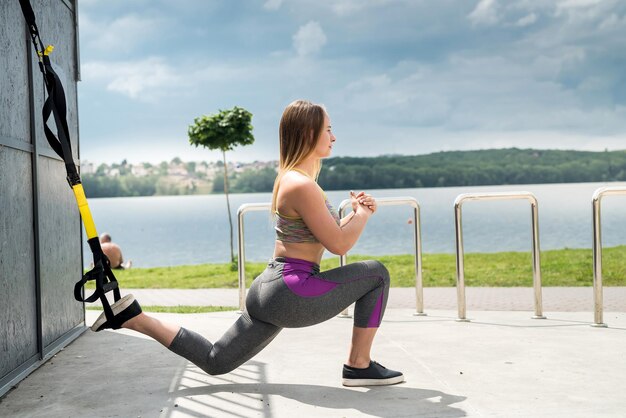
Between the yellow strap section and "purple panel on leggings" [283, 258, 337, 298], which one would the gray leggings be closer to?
"purple panel on leggings" [283, 258, 337, 298]

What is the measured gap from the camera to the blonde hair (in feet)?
11.7

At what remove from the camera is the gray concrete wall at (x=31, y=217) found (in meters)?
3.85

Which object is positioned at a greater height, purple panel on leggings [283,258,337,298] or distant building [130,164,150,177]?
distant building [130,164,150,177]

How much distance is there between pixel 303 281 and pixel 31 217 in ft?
5.93

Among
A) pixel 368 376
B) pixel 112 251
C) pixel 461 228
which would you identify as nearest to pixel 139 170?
pixel 112 251

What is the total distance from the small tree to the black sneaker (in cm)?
1229

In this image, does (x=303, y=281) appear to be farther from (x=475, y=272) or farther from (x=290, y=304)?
(x=475, y=272)

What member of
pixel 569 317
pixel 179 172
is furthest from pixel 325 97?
pixel 569 317

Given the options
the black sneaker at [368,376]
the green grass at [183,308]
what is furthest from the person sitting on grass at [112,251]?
the black sneaker at [368,376]

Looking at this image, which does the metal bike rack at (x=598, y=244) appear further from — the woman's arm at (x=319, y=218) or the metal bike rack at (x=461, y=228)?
the woman's arm at (x=319, y=218)

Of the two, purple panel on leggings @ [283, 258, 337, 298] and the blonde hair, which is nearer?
purple panel on leggings @ [283, 258, 337, 298]

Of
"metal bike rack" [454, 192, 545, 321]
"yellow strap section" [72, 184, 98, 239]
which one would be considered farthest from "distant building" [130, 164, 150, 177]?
"yellow strap section" [72, 184, 98, 239]

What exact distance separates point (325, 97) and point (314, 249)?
115 metres

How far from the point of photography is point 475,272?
42.8ft
